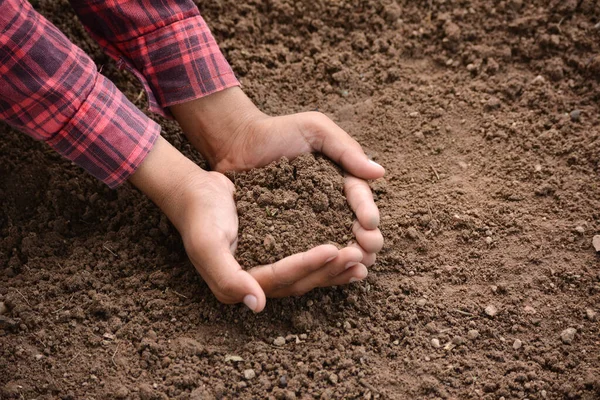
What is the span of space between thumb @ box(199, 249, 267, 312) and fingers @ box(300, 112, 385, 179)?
0.47 meters

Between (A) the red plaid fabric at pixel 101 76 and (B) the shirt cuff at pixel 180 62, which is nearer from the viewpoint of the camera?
(A) the red plaid fabric at pixel 101 76

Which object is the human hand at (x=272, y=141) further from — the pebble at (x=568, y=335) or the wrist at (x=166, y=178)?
the pebble at (x=568, y=335)

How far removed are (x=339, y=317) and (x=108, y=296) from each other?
0.67 meters

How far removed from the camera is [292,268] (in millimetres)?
1582

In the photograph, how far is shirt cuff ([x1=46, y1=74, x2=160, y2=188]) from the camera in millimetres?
1743

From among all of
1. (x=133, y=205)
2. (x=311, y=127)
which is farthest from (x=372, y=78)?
(x=133, y=205)

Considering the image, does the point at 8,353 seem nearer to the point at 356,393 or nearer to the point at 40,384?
the point at 40,384

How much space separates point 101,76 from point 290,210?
68 cm

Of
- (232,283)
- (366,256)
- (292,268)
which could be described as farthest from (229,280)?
(366,256)

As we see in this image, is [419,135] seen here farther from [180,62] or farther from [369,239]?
[180,62]

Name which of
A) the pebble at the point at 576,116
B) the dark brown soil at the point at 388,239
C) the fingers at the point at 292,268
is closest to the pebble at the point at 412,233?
the dark brown soil at the point at 388,239

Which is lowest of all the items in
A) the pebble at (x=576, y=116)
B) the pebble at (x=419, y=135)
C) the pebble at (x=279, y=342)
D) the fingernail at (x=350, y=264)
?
the pebble at (x=279, y=342)

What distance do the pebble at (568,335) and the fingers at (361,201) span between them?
0.58m

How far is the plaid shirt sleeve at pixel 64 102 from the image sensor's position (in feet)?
5.28
